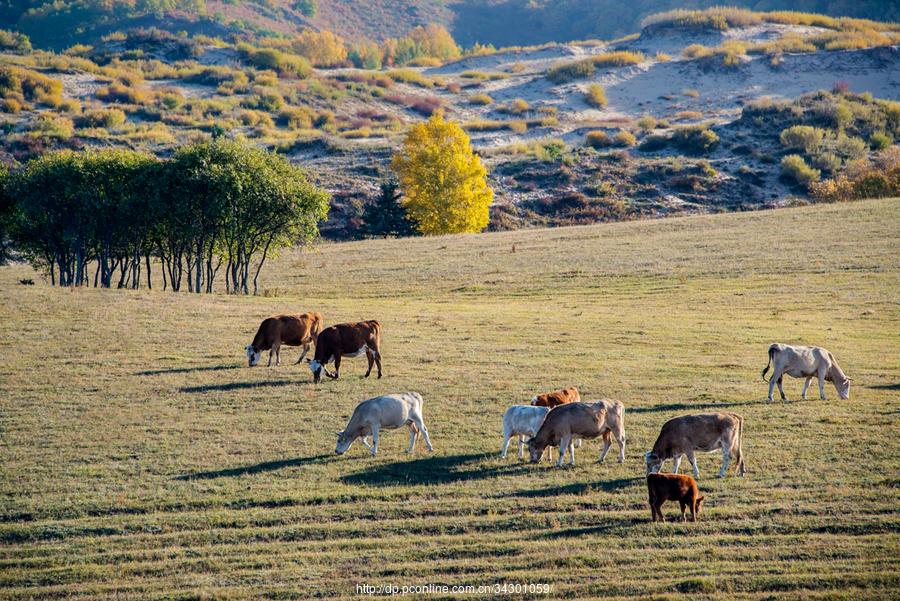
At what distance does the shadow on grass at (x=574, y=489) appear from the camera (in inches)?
697

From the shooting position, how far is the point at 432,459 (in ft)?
65.8

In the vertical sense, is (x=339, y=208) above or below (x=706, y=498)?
above

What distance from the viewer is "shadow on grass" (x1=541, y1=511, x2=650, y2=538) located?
15938mm

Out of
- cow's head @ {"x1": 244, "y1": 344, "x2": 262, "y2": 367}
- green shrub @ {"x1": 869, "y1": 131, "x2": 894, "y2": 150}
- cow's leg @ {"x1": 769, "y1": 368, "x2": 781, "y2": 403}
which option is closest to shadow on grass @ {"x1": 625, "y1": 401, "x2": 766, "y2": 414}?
cow's leg @ {"x1": 769, "y1": 368, "x2": 781, "y2": 403}

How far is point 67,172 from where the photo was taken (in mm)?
47219

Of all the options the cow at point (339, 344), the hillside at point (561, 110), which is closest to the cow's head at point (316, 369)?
the cow at point (339, 344)

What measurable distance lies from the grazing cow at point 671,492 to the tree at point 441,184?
203ft

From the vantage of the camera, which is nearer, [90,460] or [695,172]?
[90,460]

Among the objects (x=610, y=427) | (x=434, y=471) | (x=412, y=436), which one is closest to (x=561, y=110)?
(x=412, y=436)

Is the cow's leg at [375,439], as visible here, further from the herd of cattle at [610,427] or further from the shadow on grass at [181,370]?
the shadow on grass at [181,370]

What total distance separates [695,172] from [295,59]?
84095 mm

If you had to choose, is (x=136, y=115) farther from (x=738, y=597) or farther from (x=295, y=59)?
(x=738, y=597)

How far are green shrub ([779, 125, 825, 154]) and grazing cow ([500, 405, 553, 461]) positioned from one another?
90512 millimetres

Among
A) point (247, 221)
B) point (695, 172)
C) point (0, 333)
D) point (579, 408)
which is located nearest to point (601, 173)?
point (695, 172)
